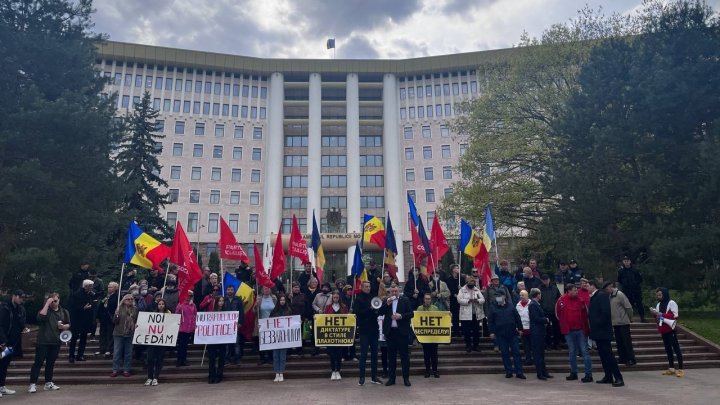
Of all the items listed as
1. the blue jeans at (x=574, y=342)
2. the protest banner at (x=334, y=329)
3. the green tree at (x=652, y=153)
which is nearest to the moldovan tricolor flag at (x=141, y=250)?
the protest banner at (x=334, y=329)

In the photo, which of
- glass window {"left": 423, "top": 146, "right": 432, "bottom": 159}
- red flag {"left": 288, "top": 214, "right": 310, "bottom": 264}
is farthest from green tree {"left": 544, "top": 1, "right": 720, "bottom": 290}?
glass window {"left": 423, "top": 146, "right": 432, "bottom": 159}

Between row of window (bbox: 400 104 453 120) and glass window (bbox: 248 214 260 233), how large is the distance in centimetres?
2269

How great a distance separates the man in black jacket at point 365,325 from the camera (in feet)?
31.2

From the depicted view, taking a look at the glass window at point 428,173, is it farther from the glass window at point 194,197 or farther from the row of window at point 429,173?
the glass window at point 194,197

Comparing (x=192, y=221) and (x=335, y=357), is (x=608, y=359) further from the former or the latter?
(x=192, y=221)

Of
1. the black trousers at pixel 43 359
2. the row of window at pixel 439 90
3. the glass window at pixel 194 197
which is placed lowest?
the black trousers at pixel 43 359

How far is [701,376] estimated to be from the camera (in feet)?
34.3

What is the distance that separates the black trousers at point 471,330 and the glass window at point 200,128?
5148 centimetres

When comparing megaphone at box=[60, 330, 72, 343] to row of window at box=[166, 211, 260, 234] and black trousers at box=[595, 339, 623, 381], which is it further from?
row of window at box=[166, 211, 260, 234]

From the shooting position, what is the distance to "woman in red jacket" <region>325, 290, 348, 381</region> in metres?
10.6

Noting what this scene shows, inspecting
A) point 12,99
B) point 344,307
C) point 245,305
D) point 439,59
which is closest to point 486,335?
point 344,307

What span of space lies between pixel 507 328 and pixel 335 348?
12.8 feet

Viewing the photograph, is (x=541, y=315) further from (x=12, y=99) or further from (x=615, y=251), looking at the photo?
(x=12, y=99)

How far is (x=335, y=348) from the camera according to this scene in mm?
10617
